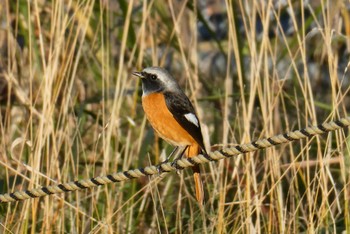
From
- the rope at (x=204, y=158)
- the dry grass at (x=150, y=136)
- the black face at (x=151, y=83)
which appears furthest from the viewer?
the black face at (x=151, y=83)

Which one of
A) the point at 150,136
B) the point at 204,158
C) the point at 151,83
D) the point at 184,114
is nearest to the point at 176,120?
the point at 184,114

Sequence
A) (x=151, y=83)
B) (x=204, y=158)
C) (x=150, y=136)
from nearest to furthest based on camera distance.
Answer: (x=204, y=158)
(x=151, y=83)
(x=150, y=136)

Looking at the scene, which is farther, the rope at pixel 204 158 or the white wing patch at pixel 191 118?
the white wing patch at pixel 191 118

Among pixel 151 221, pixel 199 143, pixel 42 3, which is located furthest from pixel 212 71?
pixel 199 143

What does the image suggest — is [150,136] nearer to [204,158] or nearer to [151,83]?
[151,83]

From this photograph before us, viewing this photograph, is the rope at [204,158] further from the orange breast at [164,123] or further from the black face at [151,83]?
the black face at [151,83]

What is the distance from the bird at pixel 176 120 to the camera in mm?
3568

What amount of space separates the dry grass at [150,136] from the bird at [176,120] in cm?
14

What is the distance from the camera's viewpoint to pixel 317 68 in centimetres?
597

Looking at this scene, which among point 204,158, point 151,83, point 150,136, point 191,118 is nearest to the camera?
point 204,158

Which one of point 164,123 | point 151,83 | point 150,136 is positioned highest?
point 151,83

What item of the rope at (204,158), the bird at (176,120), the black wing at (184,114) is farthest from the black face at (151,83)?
the rope at (204,158)

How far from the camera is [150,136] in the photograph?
4.18 meters

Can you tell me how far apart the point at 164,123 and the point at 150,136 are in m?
0.60
